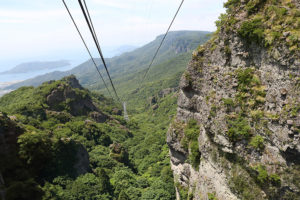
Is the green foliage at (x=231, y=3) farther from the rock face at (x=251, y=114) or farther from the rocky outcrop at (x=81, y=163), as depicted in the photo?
the rocky outcrop at (x=81, y=163)

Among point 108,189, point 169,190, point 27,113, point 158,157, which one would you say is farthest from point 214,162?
point 27,113

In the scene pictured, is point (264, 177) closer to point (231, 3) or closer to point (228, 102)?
point (228, 102)

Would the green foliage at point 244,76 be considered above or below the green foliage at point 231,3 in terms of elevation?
below

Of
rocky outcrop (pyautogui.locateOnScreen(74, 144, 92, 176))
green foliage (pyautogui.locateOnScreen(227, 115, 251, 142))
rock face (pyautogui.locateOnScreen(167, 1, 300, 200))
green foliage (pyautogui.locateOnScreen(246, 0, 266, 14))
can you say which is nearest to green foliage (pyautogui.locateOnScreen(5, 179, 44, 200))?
rock face (pyautogui.locateOnScreen(167, 1, 300, 200))

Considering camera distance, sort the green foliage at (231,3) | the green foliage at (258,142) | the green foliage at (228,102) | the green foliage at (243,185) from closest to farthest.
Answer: the green foliage at (258,142) < the green foliage at (243,185) < the green foliage at (228,102) < the green foliage at (231,3)

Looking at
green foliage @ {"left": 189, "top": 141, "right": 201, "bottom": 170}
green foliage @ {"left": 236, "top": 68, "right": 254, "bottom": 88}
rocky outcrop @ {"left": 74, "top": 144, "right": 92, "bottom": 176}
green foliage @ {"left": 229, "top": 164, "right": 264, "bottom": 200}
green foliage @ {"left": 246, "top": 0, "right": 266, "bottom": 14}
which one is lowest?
rocky outcrop @ {"left": 74, "top": 144, "right": 92, "bottom": 176}

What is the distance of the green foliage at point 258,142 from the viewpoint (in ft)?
40.7

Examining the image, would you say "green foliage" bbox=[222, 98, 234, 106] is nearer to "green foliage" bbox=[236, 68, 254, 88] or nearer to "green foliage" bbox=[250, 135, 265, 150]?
"green foliage" bbox=[236, 68, 254, 88]

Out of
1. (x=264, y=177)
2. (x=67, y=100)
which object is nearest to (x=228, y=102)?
(x=264, y=177)

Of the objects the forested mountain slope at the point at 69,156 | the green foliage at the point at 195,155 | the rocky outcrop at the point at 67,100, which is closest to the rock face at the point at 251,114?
the green foliage at the point at 195,155

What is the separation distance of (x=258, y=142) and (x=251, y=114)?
81.0 inches

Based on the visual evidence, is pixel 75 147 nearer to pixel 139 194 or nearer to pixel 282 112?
pixel 139 194

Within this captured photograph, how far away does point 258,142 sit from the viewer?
12.6 m

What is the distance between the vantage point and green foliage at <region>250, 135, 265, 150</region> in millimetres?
12406
